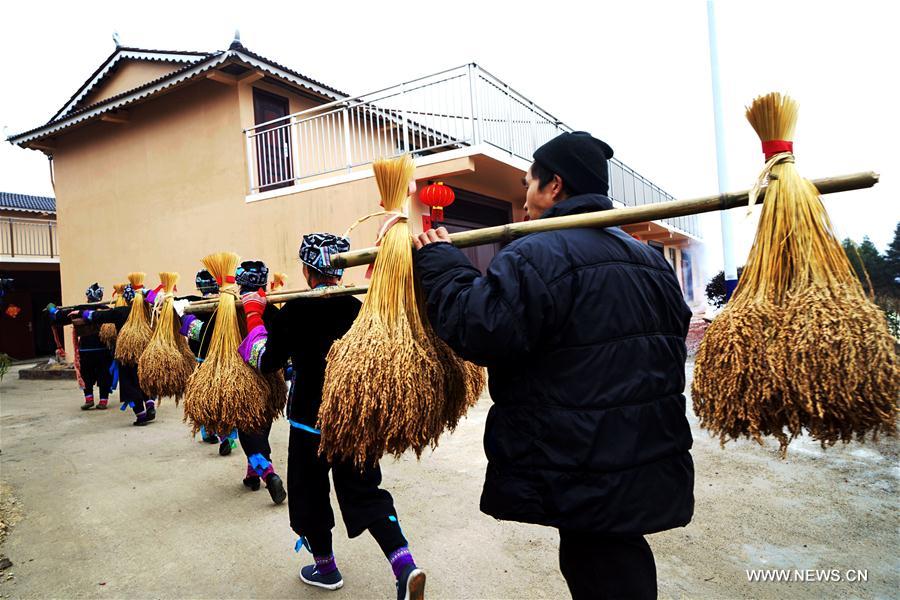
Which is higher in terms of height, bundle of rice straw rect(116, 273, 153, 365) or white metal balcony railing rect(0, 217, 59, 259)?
white metal balcony railing rect(0, 217, 59, 259)

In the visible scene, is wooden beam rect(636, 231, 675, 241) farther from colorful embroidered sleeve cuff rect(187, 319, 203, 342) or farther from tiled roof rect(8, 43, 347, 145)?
colorful embroidered sleeve cuff rect(187, 319, 203, 342)

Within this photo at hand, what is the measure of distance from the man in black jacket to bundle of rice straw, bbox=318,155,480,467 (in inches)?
7.8

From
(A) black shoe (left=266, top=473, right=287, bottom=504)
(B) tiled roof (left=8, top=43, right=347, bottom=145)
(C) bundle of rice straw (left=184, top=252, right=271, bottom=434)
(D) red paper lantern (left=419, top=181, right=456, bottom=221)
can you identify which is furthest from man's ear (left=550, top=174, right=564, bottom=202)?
(B) tiled roof (left=8, top=43, right=347, bottom=145)

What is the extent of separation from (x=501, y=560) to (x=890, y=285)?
9499 millimetres

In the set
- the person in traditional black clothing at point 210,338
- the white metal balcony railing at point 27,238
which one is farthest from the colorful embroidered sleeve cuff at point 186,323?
the white metal balcony railing at point 27,238

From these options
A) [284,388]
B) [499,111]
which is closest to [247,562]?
[284,388]

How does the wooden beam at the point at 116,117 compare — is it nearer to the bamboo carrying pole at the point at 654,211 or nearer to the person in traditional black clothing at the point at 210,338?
the person in traditional black clothing at the point at 210,338

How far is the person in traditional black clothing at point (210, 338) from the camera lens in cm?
310

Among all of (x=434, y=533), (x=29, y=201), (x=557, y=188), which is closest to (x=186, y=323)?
(x=434, y=533)

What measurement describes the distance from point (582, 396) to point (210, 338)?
2529 mm

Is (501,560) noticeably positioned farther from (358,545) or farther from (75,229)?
(75,229)

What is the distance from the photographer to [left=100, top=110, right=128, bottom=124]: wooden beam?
36.4 ft

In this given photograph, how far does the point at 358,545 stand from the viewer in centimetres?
303

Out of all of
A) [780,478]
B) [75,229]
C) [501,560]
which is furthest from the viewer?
Result: [75,229]
